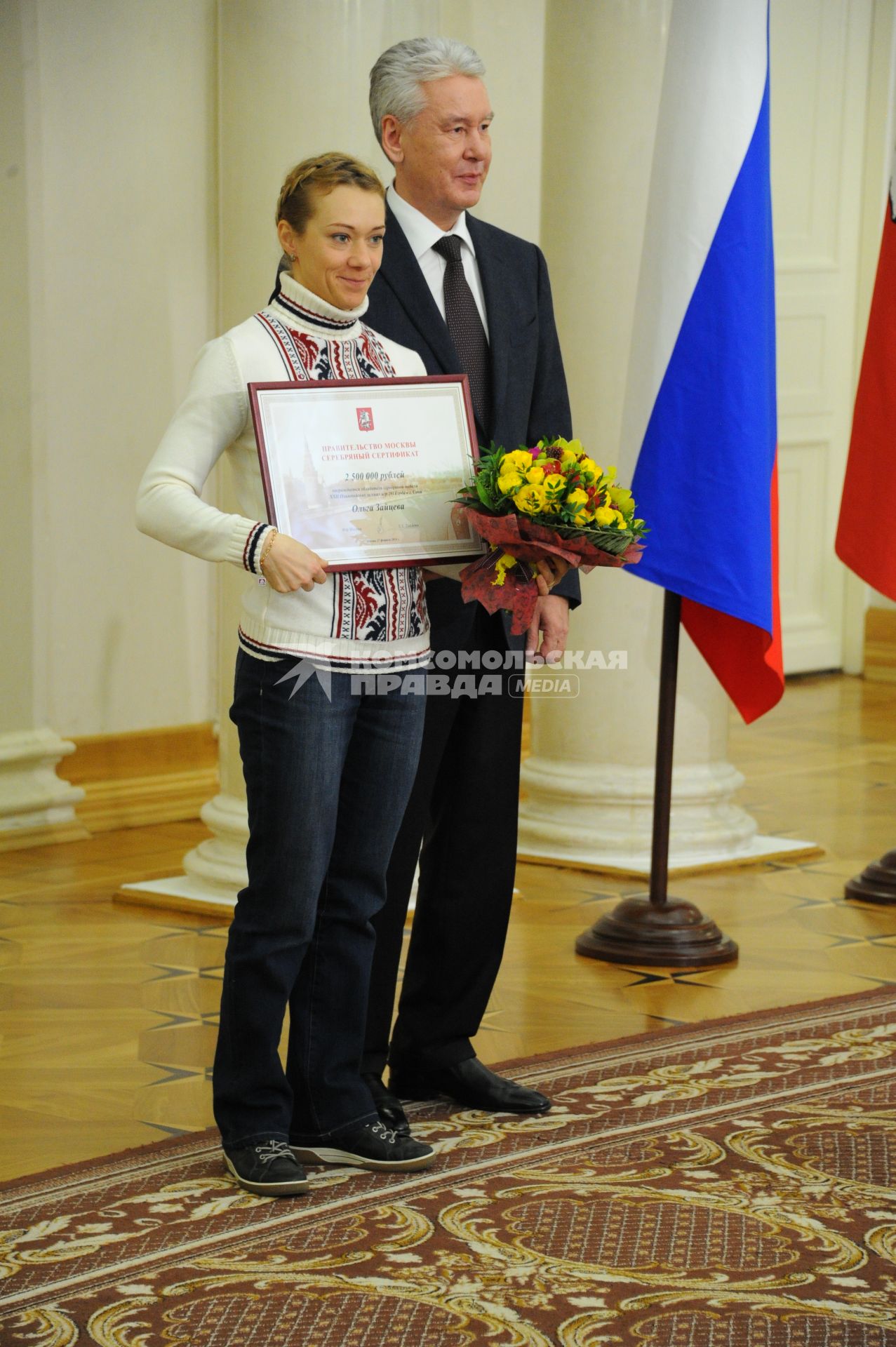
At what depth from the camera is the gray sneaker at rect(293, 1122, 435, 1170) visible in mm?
3023

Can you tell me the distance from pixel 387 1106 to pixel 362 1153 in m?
0.16

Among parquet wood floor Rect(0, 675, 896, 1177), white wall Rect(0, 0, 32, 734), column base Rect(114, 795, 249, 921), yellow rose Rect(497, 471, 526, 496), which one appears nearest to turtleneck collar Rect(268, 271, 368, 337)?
yellow rose Rect(497, 471, 526, 496)

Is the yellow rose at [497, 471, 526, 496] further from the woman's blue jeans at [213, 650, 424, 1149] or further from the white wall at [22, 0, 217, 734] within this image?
the white wall at [22, 0, 217, 734]

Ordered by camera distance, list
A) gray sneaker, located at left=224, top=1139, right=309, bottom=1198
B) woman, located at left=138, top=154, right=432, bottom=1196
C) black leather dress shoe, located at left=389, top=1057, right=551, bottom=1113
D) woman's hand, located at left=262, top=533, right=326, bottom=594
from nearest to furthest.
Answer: woman's hand, located at left=262, top=533, right=326, bottom=594 → woman, located at left=138, top=154, right=432, bottom=1196 → gray sneaker, located at left=224, top=1139, right=309, bottom=1198 → black leather dress shoe, located at left=389, top=1057, right=551, bottom=1113

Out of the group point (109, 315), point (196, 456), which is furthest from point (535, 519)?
point (109, 315)

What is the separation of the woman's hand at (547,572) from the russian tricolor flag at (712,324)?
4.58 ft

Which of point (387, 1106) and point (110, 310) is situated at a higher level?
point (110, 310)

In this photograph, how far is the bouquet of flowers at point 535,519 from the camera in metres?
2.79

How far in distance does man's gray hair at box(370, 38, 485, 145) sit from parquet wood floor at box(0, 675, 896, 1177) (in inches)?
70.1

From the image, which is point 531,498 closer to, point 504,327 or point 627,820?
point 504,327

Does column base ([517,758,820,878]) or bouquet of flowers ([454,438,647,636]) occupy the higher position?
bouquet of flowers ([454,438,647,636])

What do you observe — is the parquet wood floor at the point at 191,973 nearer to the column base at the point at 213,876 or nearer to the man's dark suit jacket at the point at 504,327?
the column base at the point at 213,876

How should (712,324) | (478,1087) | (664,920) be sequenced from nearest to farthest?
1. (478,1087)
2. (712,324)
3. (664,920)

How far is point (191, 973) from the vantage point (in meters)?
4.32
